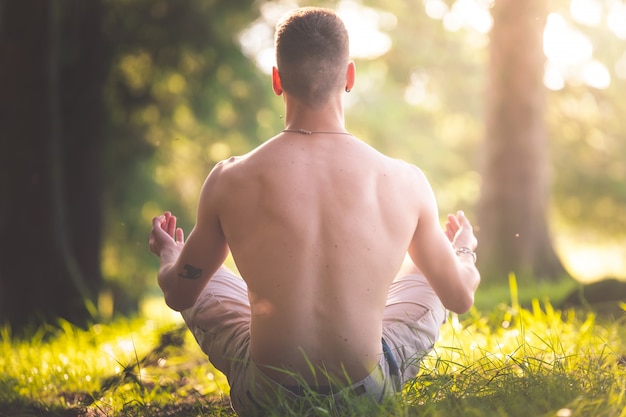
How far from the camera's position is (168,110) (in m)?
11.6

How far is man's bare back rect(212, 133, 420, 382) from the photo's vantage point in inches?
105

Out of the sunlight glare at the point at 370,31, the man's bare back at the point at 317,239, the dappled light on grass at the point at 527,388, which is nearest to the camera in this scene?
the dappled light on grass at the point at 527,388

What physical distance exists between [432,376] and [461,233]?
61cm

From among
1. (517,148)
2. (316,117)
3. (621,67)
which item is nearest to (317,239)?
(316,117)

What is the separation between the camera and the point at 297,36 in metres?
2.75

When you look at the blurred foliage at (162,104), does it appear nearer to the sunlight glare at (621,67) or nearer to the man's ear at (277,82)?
the man's ear at (277,82)

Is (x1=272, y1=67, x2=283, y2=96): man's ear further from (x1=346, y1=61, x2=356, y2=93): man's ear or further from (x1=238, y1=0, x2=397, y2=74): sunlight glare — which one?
(x1=238, y1=0, x2=397, y2=74): sunlight glare

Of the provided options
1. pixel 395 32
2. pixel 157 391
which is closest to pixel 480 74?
pixel 395 32

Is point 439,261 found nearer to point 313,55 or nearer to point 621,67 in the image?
point 313,55

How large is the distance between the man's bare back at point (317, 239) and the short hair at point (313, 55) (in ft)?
0.61

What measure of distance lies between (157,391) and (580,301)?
3257 millimetres

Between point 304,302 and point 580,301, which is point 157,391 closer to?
point 304,302

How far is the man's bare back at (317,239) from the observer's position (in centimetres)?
266

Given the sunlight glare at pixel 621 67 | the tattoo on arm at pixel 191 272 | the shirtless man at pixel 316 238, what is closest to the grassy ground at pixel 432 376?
the shirtless man at pixel 316 238
